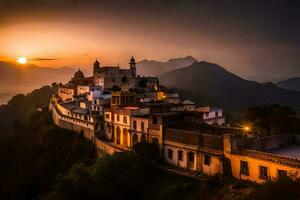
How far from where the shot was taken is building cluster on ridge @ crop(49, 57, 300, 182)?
29.9 metres

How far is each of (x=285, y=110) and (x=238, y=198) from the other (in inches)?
1047

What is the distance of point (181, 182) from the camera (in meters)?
32.6

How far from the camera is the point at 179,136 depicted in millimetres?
37344

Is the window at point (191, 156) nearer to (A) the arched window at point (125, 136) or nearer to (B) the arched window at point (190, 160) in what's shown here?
(B) the arched window at point (190, 160)

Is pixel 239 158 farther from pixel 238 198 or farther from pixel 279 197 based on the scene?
pixel 279 197

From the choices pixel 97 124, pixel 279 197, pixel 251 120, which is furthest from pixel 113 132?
pixel 279 197

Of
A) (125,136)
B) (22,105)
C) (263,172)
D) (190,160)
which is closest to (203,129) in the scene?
(190,160)

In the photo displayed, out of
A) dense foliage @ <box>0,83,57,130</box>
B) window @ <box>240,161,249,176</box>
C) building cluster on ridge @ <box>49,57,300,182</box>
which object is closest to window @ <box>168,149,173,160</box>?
building cluster on ridge @ <box>49,57,300,182</box>

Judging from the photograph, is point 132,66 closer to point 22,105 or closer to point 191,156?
point 191,156

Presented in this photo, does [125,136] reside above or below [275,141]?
below

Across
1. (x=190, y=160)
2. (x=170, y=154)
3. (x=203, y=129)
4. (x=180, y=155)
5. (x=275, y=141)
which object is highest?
(x=203, y=129)

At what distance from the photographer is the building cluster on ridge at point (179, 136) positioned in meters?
29.9

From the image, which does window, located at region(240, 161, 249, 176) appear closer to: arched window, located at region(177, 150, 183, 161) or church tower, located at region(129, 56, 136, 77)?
arched window, located at region(177, 150, 183, 161)

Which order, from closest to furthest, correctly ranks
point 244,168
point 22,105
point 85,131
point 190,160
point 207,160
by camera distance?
point 244,168
point 207,160
point 190,160
point 85,131
point 22,105
